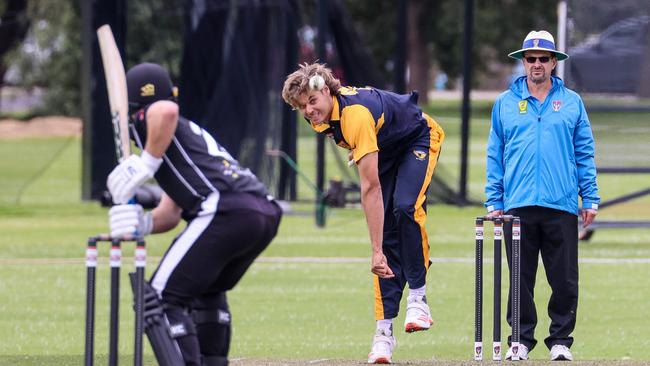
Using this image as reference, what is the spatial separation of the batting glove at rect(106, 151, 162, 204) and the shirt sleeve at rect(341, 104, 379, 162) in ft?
4.63

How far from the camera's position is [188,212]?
7.64 m

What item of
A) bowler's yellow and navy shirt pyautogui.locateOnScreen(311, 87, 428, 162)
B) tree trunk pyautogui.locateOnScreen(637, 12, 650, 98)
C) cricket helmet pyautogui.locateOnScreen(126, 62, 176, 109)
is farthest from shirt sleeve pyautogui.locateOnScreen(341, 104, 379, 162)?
tree trunk pyautogui.locateOnScreen(637, 12, 650, 98)

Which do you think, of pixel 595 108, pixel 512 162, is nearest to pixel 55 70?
pixel 595 108

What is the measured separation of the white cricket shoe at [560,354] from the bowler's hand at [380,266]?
1283 mm

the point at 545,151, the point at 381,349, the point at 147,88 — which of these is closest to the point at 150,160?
the point at 147,88

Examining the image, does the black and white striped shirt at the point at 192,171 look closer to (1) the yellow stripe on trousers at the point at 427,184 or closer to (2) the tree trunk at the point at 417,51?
(1) the yellow stripe on trousers at the point at 427,184

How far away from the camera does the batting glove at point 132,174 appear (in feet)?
24.0

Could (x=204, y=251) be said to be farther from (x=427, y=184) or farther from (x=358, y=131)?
(x=427, y=184)

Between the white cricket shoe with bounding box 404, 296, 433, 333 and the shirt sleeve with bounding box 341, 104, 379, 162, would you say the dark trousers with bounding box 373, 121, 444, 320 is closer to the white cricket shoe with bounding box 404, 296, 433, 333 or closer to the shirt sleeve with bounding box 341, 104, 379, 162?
the white cricket shoe with bounding box 404, 296, 433, 333

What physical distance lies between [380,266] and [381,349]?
2.27 feet

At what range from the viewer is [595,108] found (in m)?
17.8

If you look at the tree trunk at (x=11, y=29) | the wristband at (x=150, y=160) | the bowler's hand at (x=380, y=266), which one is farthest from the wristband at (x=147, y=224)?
the tree trunk at (x=11, y=29)

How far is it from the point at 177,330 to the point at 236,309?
591 centimetres

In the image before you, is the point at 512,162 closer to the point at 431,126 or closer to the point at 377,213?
the point at 431,126
